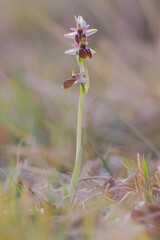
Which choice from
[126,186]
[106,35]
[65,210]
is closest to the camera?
[65,210]

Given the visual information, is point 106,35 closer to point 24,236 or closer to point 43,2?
point 43,2

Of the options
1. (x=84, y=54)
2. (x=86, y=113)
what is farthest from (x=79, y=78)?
(x=86, y=113)

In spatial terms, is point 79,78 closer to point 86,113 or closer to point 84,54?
point 84,54

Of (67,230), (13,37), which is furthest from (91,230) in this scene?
(13,37)

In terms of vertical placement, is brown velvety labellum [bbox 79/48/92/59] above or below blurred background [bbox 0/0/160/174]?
above

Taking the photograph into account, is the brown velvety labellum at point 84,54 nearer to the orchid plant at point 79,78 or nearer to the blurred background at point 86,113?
the orchid plant at point 79,78

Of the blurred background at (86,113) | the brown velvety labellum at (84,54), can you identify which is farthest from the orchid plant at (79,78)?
the blurred background at (86,113)

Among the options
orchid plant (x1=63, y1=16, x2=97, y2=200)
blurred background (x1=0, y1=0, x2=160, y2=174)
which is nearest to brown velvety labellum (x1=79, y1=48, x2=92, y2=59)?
orchid plant (x1=63, y1=16, x2=97, y2=200)

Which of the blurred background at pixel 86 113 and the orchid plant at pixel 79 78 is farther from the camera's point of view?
the blurred background at pixel 86 113

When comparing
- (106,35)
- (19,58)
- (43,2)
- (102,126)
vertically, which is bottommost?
(102,126)

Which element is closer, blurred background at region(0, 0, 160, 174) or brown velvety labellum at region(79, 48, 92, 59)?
brown velvety labellum at region(79, 48, 92, 59)

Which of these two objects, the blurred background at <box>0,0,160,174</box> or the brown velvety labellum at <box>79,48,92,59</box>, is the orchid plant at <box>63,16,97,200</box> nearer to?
the brown velvety labellum at <box>79,48,92,59</box>
